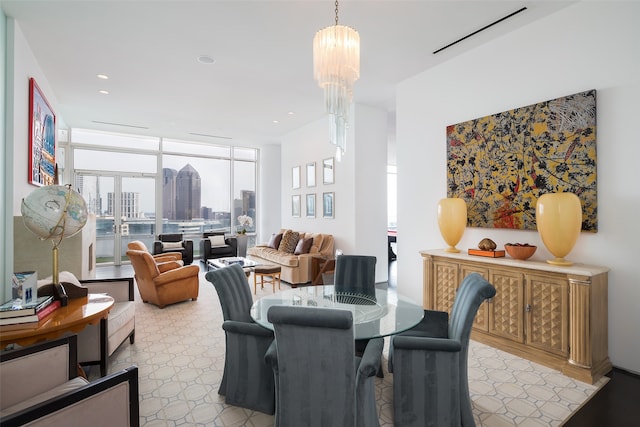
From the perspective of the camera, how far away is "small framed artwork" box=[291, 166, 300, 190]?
7.71 meters

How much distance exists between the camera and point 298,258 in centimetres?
581

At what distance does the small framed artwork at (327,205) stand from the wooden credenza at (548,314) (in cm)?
328

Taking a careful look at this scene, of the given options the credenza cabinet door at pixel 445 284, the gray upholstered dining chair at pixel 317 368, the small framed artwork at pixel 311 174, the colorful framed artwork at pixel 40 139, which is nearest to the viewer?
the gray upholstered dining chair at pixel 317 368

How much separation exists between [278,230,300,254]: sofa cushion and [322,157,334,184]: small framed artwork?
1325 mm

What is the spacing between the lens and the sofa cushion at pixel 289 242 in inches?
262

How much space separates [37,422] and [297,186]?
22.3 ft

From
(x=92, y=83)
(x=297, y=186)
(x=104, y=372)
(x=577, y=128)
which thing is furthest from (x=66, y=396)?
(x=297, y=186)

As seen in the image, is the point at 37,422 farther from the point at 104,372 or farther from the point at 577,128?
the point at 577,128

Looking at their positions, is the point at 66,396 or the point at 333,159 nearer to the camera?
the point at 66,396

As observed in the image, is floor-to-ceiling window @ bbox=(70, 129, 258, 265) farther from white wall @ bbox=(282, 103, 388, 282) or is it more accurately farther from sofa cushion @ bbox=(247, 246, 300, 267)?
white wall @ bbox=(282, 103, 388, 282)

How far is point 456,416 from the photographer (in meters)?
1.90

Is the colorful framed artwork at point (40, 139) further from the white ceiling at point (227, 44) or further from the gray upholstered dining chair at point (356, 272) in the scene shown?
the gray upholstered dining chair at point (356, 272)

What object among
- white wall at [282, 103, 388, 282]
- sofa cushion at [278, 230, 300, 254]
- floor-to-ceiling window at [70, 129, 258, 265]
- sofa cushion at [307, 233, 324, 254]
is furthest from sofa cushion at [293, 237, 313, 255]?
floor-to-ceiling window at [70, 129, 258, 265]

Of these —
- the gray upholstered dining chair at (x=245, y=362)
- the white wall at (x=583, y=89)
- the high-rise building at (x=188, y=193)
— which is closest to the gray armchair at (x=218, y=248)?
the high-rise building at (x=188, y=193)
